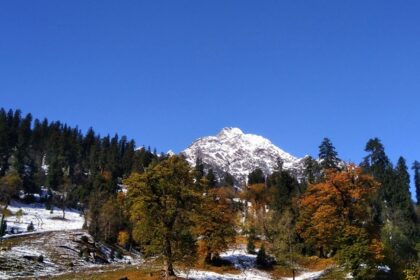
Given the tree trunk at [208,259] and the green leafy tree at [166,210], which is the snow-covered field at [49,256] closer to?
the tree trunk at [208,259]

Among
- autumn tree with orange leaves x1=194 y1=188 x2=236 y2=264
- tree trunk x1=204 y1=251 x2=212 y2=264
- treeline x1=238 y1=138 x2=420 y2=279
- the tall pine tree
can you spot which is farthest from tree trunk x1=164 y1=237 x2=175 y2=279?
the tall pine tree

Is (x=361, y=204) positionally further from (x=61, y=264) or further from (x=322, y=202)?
(x=61, y=264)

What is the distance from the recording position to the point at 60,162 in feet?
481

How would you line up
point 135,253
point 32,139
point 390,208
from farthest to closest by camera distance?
point 32,139
point 390,208
point 135,253

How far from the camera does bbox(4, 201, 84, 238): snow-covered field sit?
283 ft

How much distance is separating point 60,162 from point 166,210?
105m

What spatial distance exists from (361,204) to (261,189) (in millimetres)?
75560

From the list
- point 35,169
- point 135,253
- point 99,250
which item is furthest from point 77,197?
point 99,250

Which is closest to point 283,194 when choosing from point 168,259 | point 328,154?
point 328,154

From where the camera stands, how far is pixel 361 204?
199 ft

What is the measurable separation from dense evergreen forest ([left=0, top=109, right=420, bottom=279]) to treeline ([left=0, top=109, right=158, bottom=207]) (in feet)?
1.46

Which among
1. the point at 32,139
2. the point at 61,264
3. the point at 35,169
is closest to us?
the point at 61,264

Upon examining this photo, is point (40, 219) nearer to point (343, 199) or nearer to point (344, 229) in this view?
point (343, 199)

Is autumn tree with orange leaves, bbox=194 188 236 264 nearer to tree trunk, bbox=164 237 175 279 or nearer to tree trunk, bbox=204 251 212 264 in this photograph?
tree trunk, bbox=204 251 212 264
